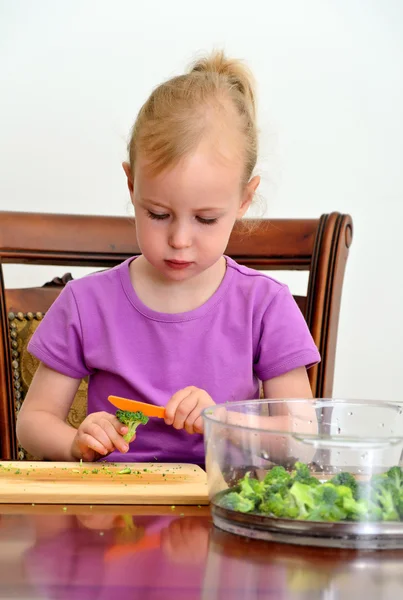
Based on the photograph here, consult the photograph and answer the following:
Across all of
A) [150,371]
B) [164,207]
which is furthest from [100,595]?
[150,371]

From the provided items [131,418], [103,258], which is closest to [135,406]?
[131,418]

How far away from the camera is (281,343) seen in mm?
1388

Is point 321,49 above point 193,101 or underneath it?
above

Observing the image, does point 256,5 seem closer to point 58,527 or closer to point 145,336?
point 145,336

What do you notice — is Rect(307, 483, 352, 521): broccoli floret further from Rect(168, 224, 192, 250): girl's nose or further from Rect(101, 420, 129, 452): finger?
Rect(168, 224, 192, 250): girl's nose

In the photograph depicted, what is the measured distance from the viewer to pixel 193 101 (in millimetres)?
1317

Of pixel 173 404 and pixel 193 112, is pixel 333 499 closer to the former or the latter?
pixel 173 404

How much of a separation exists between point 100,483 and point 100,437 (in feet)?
0.44

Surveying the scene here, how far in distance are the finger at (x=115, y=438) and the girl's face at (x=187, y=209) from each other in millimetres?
274

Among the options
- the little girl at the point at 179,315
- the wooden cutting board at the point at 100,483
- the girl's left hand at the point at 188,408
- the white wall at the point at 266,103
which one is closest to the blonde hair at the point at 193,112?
the little girl at the point at 179,315

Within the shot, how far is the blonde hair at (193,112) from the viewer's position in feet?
4.03

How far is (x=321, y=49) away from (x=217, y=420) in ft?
6.70

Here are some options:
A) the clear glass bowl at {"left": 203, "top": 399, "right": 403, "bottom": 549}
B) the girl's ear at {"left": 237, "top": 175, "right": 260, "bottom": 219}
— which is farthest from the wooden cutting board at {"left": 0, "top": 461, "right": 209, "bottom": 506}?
the girl's ear at {"left": 237, "top": 175, "right": 260, "bottom": 219}

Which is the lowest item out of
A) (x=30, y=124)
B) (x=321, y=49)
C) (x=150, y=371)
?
(x=150, y=371)
